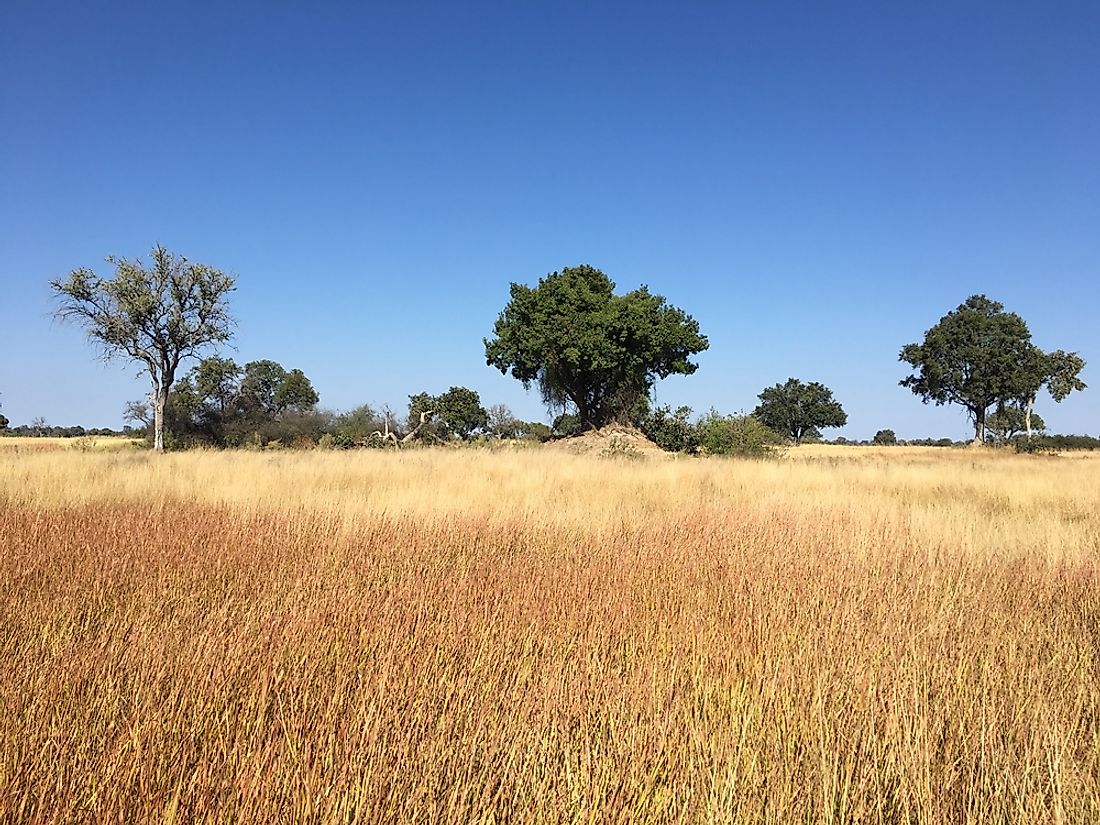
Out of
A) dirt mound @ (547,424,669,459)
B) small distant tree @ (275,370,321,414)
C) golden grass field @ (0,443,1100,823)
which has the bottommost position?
golden grass field @ (0,443,1100,823)

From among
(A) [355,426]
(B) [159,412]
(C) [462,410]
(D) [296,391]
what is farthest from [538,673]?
(D) [296,391]

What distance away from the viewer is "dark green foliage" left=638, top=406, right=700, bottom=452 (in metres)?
26.5

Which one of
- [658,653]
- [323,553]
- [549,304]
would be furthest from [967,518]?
[549,304]

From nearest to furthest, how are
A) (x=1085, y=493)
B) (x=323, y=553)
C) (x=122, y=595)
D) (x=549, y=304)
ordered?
(x=122, y=595) < (x=323, y=553) < (x=1085, y=493) < (x=549, y=304)

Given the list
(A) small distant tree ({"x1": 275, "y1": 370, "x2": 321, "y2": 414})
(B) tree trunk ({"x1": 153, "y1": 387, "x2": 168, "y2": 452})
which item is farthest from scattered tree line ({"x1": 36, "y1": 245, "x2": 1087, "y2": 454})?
(A) small distant tree ({"x1": 275, "y1": 370, "x2": 321, "y2": 414})

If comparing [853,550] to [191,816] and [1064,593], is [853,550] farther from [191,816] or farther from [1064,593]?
[191,816]

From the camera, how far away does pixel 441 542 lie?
5.87 meters

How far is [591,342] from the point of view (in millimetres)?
27734

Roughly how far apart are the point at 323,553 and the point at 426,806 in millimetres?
3806

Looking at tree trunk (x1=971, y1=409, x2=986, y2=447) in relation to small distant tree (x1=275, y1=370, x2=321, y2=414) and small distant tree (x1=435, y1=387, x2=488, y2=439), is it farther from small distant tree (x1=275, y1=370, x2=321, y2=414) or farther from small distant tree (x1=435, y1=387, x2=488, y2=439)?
small distant tree (x1=275, y1=370, x2=321, y2=414)

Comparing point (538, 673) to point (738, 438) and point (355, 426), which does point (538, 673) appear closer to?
point (738, 438)

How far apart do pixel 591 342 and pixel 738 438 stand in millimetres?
8256

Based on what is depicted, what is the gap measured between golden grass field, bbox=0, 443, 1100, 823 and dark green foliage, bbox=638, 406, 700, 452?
19865 mm

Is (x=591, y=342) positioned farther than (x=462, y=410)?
No
